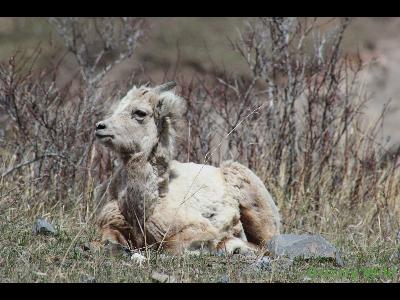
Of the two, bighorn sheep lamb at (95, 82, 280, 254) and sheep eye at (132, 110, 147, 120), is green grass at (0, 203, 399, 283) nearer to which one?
bighorn sheep lamb at (95, 82, 280, 254)

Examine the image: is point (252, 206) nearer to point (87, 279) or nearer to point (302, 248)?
point (302, 248)

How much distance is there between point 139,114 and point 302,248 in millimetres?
1924

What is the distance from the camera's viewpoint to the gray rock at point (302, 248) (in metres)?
8.66

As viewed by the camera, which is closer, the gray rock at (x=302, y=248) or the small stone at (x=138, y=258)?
the small stone at (x=138, y=258)

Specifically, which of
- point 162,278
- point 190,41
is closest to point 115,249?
point 162,278

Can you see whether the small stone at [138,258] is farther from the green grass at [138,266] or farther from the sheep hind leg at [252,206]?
the sheep hind leg at [252,206]

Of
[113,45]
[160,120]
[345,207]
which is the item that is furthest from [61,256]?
[113,45]

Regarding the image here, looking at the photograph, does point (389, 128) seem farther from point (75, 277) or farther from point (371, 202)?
point (75, 277)

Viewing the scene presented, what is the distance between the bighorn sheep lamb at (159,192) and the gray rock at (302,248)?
0.36 meters

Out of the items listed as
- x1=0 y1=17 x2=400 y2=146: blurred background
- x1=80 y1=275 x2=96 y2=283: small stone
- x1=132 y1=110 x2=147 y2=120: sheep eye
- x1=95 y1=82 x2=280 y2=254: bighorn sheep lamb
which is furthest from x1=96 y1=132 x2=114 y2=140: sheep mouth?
x1=0 y1=17 x2=400 y2=146: blurred background

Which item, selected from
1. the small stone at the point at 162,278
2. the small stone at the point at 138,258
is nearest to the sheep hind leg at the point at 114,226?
the small stone at the point at 138,258

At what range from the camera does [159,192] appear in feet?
30.3

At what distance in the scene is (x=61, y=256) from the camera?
8266mm

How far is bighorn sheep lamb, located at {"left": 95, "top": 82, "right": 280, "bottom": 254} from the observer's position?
898 centimetres
